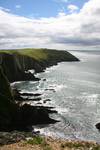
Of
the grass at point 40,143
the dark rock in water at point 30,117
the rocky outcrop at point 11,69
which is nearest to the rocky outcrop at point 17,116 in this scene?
the dark rock in water at point 30,117

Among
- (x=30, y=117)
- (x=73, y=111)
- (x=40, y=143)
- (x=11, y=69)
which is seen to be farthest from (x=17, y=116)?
(x=11, y=69)

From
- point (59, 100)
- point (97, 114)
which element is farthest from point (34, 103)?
point (97, 114)

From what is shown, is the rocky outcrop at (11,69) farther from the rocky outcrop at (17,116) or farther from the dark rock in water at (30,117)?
the rocky outcrop at (17,116)

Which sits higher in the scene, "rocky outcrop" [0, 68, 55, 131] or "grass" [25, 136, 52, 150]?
"grass" [25, 136, 52, 150]

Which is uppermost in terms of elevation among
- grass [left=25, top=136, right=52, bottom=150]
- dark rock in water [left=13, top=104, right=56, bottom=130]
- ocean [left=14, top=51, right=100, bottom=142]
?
grass [left=25, top=136, right=52, bottom=150]

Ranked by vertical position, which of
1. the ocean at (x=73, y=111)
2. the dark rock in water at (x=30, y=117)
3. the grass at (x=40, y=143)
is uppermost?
the grass at (x=40, y=143)

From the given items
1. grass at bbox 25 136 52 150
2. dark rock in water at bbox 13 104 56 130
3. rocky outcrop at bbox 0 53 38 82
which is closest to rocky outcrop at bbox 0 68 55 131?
dark rock in water at bbox 13 104 56 130

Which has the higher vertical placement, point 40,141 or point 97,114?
point 40,141

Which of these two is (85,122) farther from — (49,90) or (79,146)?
(49,90)

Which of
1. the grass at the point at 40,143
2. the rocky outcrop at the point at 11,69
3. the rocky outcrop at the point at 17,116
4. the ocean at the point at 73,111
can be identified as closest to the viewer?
the grass at the point at 40,143

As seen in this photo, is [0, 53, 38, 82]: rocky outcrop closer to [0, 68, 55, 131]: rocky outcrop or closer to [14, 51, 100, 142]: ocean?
[14, 51, 100, 142]: ocean

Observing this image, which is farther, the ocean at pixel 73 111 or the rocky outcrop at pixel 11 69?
the rocky outcrop at pixel 11 69
